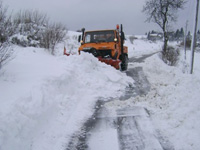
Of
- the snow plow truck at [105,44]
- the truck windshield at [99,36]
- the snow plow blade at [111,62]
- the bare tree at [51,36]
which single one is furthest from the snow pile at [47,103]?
the bare tree at [51,36]

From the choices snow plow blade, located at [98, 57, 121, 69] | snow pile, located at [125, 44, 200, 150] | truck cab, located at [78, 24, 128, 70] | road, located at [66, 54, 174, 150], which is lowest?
road, located at [66, 54, 174, 150]

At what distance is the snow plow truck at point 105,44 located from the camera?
1016 cm

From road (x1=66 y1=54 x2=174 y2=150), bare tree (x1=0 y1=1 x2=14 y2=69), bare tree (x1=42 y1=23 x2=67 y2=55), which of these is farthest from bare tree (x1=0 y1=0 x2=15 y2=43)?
bare tree (x1=42 y1=23 x2=67 y2=55)

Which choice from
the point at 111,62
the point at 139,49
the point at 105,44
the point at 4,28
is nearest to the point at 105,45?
the point at 105,44

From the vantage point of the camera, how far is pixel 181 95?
574cm

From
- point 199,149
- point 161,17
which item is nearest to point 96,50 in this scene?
point 199,149

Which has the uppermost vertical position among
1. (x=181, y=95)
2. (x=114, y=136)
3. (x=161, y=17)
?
(x=161, y=17)

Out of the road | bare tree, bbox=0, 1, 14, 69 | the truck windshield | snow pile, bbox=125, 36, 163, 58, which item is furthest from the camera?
snow pile, bbox=125, 36, 163, 58

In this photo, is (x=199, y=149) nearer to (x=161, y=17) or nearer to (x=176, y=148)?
(x=176, y=148)

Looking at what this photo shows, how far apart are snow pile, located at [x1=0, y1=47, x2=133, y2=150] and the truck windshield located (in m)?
2.86

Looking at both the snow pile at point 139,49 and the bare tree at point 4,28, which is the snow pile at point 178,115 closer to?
the bare tree at point 4,28

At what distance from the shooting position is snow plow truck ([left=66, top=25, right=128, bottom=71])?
10164 mm

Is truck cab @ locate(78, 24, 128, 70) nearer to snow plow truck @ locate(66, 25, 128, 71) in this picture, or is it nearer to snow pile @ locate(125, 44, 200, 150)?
snow plow truck @ locate(66, 25, 128, 71)

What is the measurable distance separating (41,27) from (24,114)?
12884 millimetres
